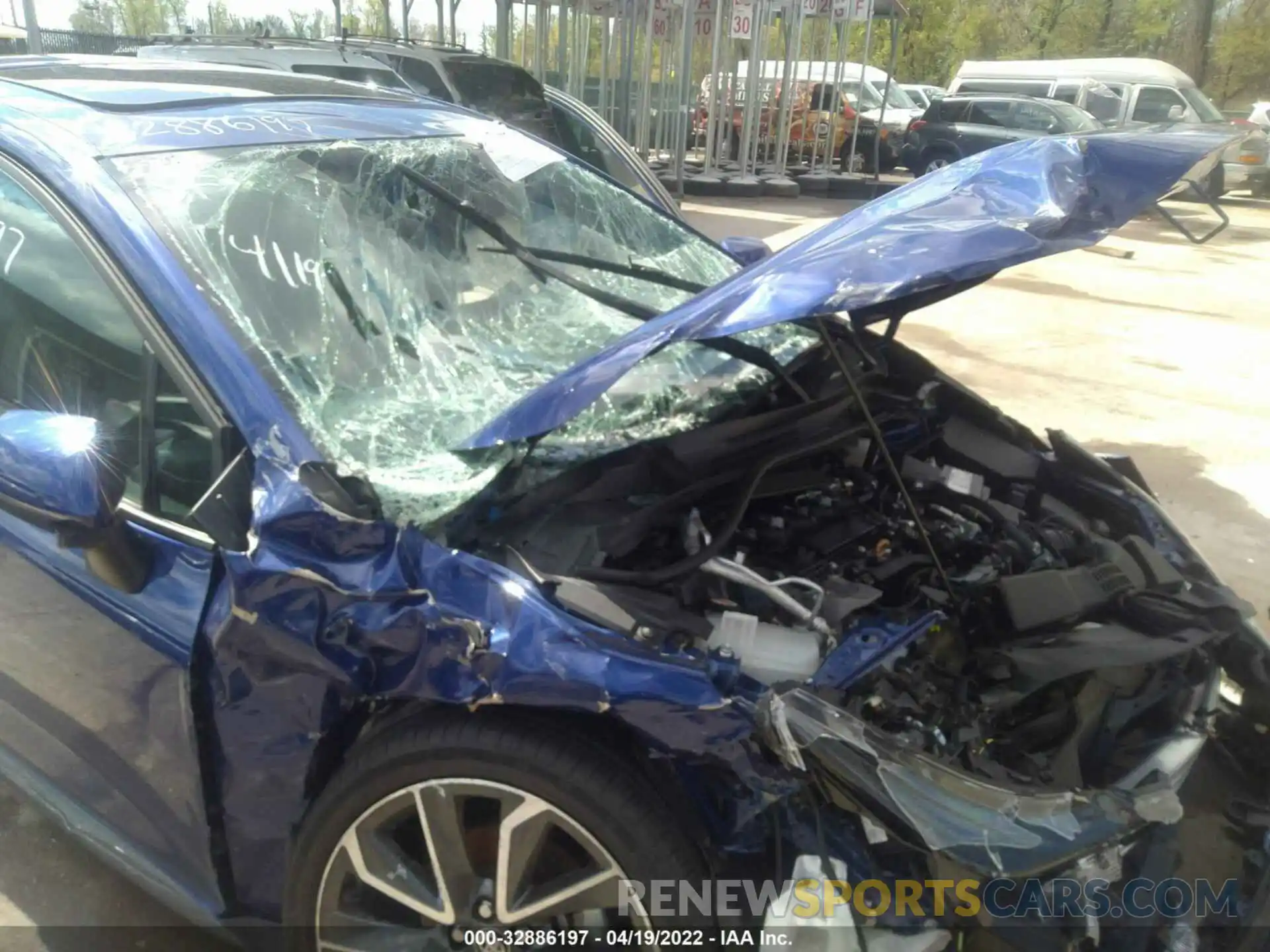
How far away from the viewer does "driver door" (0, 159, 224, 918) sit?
1646 millimetres

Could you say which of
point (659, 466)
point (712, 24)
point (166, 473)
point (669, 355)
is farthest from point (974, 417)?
point (712, 24)

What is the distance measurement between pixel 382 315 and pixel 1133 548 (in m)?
1.71

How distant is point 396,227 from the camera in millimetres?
2223

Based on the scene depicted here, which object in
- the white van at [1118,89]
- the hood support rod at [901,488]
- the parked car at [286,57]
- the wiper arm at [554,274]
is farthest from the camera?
the white van at [1118,89]

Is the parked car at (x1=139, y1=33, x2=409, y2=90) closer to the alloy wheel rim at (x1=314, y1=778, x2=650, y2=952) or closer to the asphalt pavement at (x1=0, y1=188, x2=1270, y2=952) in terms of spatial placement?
the asphalt pavement at (x1=0, y1=188, x2=1270, y2=952)

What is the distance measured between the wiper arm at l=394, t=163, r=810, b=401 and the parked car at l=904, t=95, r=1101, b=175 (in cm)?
1401

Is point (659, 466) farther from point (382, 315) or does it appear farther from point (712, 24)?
point (712, 24)

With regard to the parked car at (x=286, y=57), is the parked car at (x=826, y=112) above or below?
below

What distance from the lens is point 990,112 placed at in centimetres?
1563

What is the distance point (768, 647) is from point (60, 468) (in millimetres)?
1223

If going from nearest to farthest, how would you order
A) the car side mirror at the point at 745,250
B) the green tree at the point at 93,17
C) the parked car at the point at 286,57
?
the car side mirror at the point at 745,250
the parked car at the point at 286,57
the green tree at the point at 93,17

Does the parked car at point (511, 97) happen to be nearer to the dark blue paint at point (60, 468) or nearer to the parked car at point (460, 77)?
the parked car at point (460, 77)

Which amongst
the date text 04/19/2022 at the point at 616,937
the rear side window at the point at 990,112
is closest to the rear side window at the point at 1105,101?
the rear side window at the point at 990,112

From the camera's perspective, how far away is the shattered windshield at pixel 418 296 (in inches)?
68.9
